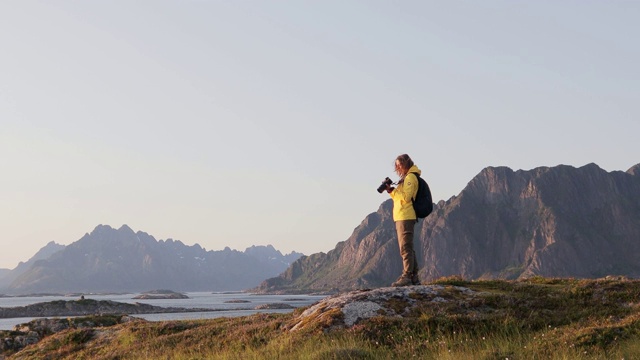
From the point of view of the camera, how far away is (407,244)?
803 inches

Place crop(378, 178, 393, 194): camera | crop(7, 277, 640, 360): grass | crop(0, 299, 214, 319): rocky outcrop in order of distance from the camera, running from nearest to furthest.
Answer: crop(7, 277, 640, 360): grass, crop(378, 178, 393, 194): camera, crop(0, 299, 214, 319): rocky outcrop

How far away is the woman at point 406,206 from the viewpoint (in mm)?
19703

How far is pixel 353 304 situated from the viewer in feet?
57.4

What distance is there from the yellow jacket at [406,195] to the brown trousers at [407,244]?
228 millimetres

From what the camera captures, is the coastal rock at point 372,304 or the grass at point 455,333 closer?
the grass at point 455,333

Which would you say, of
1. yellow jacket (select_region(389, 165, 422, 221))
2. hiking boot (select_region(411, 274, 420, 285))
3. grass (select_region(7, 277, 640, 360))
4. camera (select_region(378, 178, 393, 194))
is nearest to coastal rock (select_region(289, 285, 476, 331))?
grass (select_region(7, 277, 640, 360))

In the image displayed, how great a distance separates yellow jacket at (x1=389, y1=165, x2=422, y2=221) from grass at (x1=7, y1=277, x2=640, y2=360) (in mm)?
2771

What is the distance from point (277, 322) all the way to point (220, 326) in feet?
9.61

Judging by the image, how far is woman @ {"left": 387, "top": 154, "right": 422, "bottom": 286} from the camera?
1970 cm

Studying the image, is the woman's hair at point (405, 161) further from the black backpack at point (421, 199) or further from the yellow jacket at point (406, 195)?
the black backpack at point (421, 199)

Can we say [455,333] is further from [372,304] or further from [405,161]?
[405,161]

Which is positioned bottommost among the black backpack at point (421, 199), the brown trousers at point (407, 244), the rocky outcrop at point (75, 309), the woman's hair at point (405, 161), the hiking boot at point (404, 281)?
the rocky outcrop at point (75, 309)

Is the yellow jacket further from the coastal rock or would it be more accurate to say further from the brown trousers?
the coastal rock

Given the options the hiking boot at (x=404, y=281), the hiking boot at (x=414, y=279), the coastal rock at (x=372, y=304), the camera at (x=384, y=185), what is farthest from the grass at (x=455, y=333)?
the camera at (x=384, y=185)
